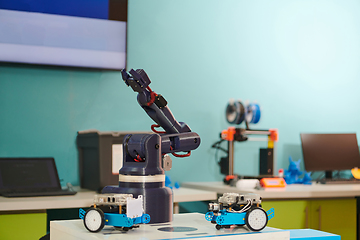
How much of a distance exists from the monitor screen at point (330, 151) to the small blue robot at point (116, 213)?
239 centimetres

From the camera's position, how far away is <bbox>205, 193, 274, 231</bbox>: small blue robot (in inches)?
42.8

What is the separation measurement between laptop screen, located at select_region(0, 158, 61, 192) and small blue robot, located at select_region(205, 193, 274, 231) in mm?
1618

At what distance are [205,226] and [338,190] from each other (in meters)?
1.75

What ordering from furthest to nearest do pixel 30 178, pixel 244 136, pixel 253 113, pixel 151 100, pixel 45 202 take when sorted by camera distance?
pixel 253 113 → pixel 244 136 → pixel 30 178 → pixel 45 202 → pixel 151 100

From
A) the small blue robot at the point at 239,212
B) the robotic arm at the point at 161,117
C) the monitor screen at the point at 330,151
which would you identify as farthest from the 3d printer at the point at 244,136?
the small blue robot at the point at 239,212

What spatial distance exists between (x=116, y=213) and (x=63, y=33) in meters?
2.03

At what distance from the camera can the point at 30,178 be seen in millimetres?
2492

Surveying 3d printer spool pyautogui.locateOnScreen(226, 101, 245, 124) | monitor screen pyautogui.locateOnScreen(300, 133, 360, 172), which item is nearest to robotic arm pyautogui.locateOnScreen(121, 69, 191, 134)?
3d printer spool pyautogui.locateOnScreen(226, 101, 245, 124)

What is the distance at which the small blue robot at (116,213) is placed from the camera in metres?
1.04

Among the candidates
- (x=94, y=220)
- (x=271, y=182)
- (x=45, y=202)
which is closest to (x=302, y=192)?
(x=271, y=182)

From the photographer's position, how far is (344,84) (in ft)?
12.4

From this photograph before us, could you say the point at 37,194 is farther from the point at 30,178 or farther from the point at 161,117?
the point at 161,117

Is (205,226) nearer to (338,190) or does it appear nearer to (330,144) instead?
(338,190)

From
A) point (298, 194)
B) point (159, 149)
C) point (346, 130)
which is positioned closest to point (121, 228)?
point (159, 149)
